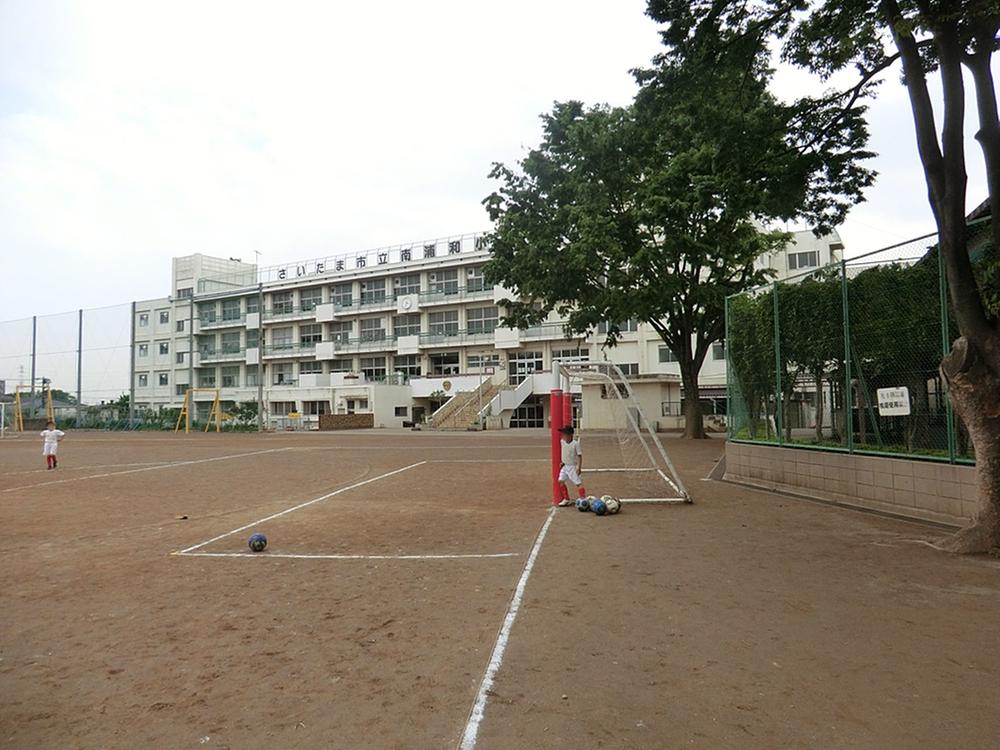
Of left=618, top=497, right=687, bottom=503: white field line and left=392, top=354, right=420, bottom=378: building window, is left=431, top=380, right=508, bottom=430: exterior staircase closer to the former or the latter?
left=392, top=354, right=420, bottom=378: building window

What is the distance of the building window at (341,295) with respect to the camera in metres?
66.1

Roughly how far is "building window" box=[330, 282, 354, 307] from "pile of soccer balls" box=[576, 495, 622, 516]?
5773 centimetres

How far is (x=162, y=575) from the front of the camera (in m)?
6.94

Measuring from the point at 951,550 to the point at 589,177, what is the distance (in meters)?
20.1

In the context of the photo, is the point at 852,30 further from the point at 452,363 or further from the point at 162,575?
the point at 452,363

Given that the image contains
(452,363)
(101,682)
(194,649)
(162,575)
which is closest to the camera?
(101,682)

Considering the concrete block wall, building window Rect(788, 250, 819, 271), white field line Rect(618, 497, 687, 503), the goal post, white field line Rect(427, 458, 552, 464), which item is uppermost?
building window Rect(788, 250, 819, 271)

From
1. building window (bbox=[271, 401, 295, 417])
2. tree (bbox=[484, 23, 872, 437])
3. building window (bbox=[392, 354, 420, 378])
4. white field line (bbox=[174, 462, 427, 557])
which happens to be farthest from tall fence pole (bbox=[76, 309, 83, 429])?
white field line (bbox=[174, 462, 427, 557])

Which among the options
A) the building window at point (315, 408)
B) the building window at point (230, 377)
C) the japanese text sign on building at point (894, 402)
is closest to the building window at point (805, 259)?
the japanese text sign on building at point (894, 402)

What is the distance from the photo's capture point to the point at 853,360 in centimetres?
1084

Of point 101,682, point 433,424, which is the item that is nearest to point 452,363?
point 433,424

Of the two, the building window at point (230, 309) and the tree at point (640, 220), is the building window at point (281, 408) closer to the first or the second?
the building window at point (230, 309)

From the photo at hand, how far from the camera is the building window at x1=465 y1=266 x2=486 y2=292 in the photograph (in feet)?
194

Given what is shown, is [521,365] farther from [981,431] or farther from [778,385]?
[981,431]
